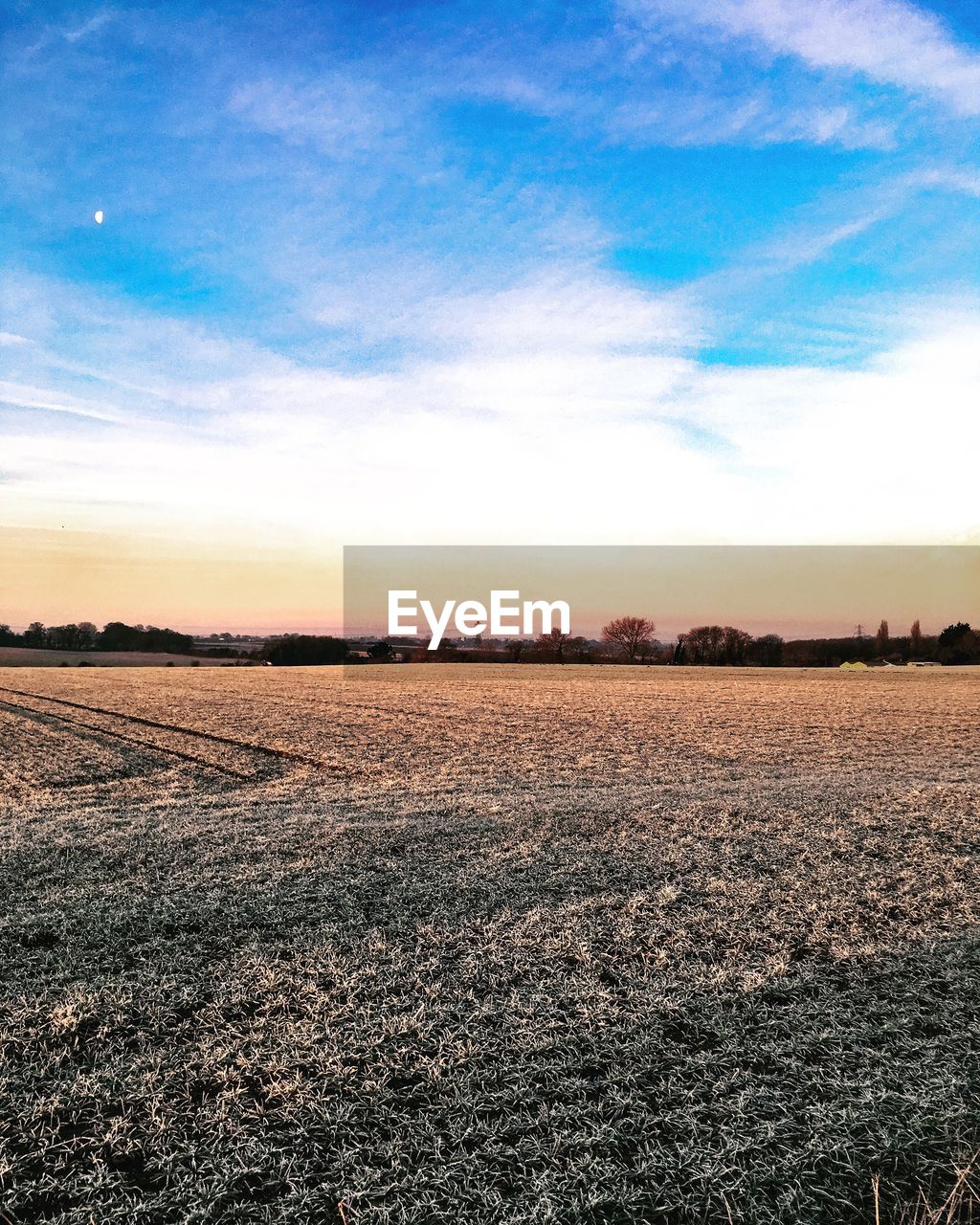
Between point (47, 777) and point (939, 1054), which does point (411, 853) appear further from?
point (47, 777)

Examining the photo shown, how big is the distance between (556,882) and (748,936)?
2.42 m

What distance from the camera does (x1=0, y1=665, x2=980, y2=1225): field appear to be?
4098 millimetres

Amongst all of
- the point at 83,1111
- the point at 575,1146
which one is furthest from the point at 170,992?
the point at 575,1146

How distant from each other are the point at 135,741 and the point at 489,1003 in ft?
62.5

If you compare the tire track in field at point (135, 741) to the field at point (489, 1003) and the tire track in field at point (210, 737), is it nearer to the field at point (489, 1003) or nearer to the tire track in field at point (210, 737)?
the tire track in field at point (210, 737)

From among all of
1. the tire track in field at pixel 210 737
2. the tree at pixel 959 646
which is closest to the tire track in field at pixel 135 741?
the tire track in field at pixel 210 737

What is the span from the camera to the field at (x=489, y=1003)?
4.10 m

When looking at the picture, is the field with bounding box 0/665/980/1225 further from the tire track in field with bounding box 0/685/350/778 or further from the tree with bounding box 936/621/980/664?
the tree with bounding box 936/621/980/664

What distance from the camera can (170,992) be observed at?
242 inches

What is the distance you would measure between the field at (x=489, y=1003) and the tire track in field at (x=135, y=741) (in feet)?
8.19

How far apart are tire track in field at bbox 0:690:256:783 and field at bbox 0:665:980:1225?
250 centimetres

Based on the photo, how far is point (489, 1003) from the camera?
5934 mm

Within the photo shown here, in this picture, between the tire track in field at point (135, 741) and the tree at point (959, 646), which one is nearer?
the tire track in field at point (135, 741)

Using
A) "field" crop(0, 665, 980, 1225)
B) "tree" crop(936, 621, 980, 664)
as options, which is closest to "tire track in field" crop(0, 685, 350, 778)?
"field" crop(0, 665, 980, 1225)
